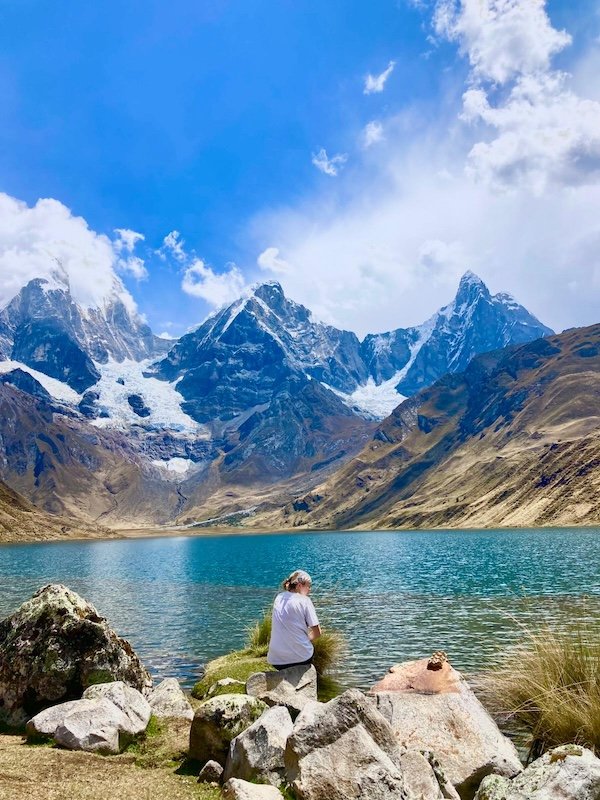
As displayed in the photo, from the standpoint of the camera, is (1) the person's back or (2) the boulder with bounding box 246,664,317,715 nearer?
(2) the boulder with bounding box 246,664,317,715

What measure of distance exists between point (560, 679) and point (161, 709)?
11754 mm

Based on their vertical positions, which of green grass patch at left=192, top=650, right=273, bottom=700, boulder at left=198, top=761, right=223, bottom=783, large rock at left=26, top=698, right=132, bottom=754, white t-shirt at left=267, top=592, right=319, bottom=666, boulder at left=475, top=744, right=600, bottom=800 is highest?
white t-shirt at left=267, top=592, right=319, bottom=666

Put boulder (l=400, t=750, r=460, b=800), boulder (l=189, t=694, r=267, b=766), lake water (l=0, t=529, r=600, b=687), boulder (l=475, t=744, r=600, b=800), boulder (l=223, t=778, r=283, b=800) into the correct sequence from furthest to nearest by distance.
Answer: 1. lake water (l=0, t=529, r=600, b=687)
2. boulder (l=189, t=694, r=267, b=766)
3. boulder (l=400, t=750, r=460, b=800)
4. boulder (l=223, t=778, r=283, b=800)
5. boulder (l=475, t=744, r=600, b=800)

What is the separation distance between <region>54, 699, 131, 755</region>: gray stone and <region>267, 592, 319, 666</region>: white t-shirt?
4.24m

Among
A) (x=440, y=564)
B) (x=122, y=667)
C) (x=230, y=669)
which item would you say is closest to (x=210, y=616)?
(x=230, y=669)

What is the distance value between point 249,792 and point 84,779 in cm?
403

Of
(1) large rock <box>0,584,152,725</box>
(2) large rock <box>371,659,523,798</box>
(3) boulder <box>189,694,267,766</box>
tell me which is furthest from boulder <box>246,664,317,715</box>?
(1) large rock <box>0,584,152,725</box>

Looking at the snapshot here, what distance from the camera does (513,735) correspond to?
1490 centimetres

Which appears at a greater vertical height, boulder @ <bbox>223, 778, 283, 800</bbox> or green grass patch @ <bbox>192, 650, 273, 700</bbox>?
boulder @ <bbox>223, 778, 283, 800</bbox>

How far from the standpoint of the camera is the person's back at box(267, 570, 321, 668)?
1605 cm

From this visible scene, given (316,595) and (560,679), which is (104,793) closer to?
(560,679)

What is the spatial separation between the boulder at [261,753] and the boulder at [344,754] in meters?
0.82

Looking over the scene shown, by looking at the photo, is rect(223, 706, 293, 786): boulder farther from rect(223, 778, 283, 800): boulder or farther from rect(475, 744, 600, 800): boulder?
rect(475, 744, 600, 800): boulder

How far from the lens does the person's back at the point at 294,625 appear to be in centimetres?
1605
